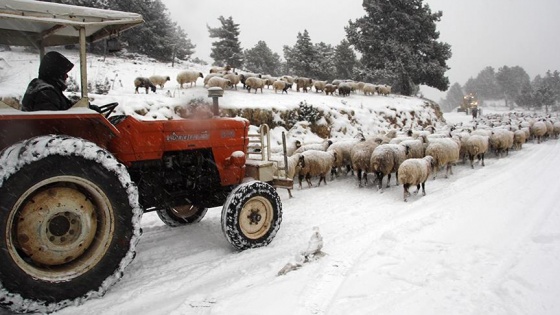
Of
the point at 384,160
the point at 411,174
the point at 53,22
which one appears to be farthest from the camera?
the point at 384,160

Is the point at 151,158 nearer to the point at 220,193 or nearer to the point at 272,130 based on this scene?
the point at 220,193

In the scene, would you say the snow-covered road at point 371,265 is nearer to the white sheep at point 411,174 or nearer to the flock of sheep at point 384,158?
the white sheep at point 411,174

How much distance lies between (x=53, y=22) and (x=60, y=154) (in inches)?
50.6

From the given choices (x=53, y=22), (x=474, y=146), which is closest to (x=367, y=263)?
(x=53, y=22)

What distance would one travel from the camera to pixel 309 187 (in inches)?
356

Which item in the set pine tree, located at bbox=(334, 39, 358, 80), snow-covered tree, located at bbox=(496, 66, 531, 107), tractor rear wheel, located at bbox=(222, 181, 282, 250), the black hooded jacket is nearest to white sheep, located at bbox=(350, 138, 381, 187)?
tractor rear wheel, located at bbox=(222, 181, 282, 250)

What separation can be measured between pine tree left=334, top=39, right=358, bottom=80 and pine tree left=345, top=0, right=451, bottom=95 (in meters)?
13.2

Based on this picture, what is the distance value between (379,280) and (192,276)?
2.09 m

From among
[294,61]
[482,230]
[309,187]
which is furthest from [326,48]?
[482,230]

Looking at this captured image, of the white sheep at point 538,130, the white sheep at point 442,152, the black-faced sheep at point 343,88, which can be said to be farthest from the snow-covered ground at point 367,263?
the black-faced sheep at point 343,88

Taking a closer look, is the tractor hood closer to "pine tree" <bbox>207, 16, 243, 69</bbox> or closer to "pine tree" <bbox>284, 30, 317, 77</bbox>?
"pine tree" <bbox>207, 16, 243, 69</bbox>

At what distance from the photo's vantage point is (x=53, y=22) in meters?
2.96

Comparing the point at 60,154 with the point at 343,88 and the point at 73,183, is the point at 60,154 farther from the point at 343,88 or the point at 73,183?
the point at 343,88

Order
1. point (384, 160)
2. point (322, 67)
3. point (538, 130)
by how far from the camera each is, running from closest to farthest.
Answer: point (384, 160) → point (538, 130) → point (322, 67)
